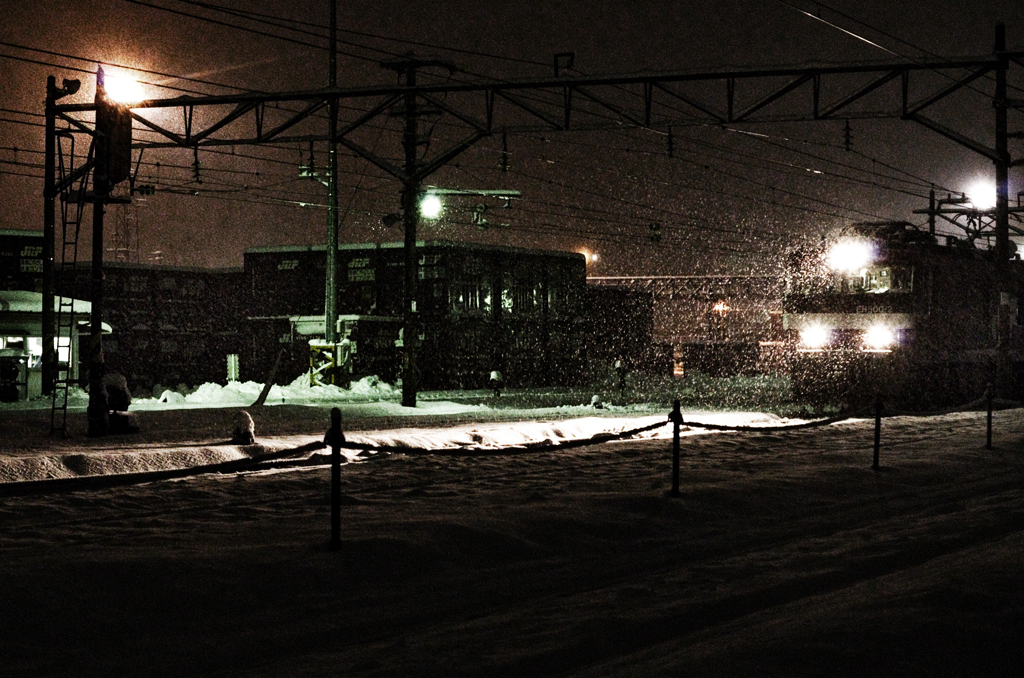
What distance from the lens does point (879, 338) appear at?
1101 inches

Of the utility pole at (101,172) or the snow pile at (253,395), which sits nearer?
the utility pole at (101,172)

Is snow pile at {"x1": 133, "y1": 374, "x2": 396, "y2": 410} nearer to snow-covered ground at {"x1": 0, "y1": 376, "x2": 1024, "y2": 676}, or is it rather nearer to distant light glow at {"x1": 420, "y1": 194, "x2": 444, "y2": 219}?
distant light glow at {"x1": 420, "y1": 194, "x2": 444, "y2": 219}

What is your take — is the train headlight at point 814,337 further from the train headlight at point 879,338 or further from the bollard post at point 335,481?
the bollard post at point 335,481

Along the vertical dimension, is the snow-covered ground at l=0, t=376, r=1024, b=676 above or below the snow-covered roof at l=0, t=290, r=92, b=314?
below

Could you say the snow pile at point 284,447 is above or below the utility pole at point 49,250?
below

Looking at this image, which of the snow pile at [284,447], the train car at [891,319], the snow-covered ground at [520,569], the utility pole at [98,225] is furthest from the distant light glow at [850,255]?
the utility pole at [98,225]

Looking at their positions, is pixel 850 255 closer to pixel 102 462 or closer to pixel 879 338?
pixel 879 338

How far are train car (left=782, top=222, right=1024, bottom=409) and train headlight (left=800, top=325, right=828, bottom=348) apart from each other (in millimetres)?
29

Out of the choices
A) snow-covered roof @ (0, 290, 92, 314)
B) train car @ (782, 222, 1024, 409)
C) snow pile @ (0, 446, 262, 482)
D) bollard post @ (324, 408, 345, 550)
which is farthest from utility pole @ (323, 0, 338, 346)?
bollard post @ (324, 408, 345, 550)

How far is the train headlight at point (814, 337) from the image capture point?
29312 millimetres

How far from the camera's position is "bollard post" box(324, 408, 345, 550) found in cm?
811

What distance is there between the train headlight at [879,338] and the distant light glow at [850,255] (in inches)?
76.7

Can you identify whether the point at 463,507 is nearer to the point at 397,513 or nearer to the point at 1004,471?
the point at 397,513

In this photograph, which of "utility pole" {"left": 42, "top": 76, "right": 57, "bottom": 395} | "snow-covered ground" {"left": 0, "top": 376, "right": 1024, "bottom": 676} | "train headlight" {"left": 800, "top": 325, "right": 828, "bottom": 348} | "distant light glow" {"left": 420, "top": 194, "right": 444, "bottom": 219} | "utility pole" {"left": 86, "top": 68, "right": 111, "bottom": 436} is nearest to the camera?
"snow-covered ground" {"left": 0, "top": 376, "right": 1024, "bottom": 676}
